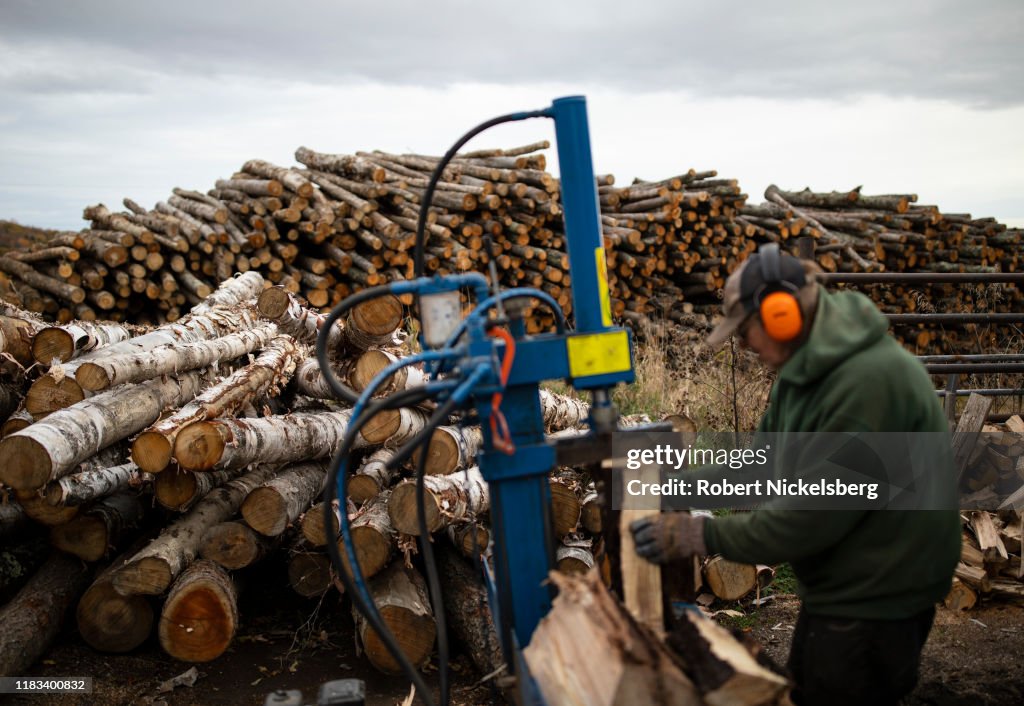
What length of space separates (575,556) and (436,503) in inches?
34.9

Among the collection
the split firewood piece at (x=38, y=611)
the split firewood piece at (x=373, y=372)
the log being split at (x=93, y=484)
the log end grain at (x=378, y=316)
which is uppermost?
the log end grain at (x=378, y=316)

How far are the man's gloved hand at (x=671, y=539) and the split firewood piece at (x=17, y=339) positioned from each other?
12.6ft

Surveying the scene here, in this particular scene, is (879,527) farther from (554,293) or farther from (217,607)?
(554,293)

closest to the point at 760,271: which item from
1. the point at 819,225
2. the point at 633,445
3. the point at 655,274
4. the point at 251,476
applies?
the point at 633,445

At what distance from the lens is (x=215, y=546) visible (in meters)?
4.46

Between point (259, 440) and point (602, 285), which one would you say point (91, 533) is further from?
point (602, 285)

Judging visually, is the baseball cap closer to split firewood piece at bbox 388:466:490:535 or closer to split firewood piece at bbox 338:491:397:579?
split firewood piece at bbox 388:466:490:535

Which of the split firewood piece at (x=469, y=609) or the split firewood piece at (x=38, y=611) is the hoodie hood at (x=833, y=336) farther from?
the split firewood piece at (x=38, y=611)

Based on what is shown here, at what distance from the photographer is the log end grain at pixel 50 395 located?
175 inches

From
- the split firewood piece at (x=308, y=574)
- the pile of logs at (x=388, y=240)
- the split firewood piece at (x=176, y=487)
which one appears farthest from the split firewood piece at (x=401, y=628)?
the pile of logs at (x=388, y=240)

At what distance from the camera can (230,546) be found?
4.47m

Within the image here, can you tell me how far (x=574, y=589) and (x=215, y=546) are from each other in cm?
269

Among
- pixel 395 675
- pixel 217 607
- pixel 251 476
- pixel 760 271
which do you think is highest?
pixel 760 271

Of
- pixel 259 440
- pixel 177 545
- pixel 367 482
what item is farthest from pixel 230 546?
pixel 367 482
